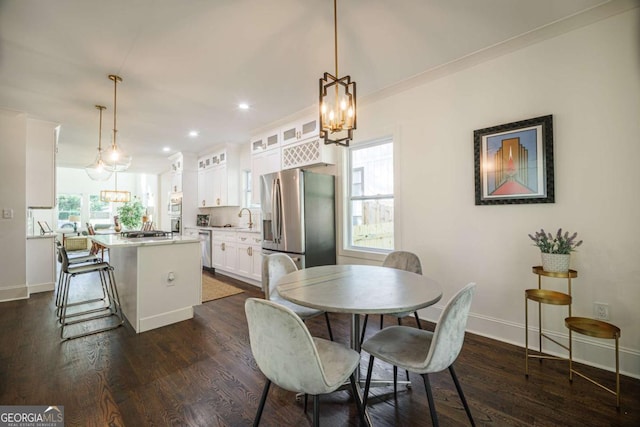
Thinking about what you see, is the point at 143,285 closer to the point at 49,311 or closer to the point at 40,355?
the point at 40,355

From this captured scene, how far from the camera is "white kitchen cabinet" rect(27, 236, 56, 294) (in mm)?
4203

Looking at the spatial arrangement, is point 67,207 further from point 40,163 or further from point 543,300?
point 543,300

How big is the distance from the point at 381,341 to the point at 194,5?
102 inches

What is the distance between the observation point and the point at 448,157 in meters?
2.90

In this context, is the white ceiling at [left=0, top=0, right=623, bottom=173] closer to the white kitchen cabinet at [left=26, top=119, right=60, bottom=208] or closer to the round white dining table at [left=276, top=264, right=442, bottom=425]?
the white kitchen cabinet at [left=26, top=119, right=60, bottom=208]

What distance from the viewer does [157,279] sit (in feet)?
9.60

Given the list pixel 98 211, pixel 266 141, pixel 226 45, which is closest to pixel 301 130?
pixel 266 141

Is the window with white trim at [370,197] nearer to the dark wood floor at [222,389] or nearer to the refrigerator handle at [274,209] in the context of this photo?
the refrigerator handle at [274,209]

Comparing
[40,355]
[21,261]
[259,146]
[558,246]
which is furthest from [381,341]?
[21,261]

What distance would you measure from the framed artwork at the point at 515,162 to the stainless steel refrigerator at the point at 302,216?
6.12 feet

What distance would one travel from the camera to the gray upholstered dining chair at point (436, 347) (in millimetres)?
1293

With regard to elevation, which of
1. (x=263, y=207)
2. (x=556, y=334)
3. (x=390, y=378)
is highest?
(x=263, y=207)

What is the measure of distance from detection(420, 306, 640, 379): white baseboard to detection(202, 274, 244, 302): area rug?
127 inches

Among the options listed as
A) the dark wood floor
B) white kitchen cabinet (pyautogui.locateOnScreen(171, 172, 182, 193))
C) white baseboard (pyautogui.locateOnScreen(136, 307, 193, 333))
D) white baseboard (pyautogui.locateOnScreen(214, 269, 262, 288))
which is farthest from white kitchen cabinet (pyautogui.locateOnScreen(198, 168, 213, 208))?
the dark wood floor
